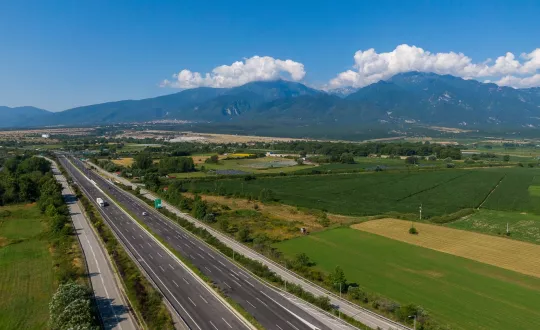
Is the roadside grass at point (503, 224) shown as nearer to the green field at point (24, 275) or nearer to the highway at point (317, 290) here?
the highway at point (317, 290)

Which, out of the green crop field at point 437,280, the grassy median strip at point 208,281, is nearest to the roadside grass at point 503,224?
the green crop field at point 437,280

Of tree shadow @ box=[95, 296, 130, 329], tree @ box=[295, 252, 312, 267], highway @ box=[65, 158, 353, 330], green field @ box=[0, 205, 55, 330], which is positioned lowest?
highway @ box=[65, 158, 353, 330]

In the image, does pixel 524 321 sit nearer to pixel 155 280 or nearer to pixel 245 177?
pixel 155 280

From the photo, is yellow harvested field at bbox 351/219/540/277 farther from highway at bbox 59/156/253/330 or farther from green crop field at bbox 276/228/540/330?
highway at bbox 59/156/253/330

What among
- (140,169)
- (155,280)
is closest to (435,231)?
(155,280)

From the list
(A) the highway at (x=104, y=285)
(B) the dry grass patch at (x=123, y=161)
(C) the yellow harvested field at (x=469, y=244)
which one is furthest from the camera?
(B) the dry grass patch at (x=123, y=161)

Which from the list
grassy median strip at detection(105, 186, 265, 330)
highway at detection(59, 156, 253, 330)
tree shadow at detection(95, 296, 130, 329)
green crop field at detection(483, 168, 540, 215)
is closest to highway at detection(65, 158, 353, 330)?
grassy median strip at detection(105, 186, 265, 330)

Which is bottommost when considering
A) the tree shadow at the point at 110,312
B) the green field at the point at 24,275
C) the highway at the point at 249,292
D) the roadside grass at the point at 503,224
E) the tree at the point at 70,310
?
the highway at the point at 249,292
